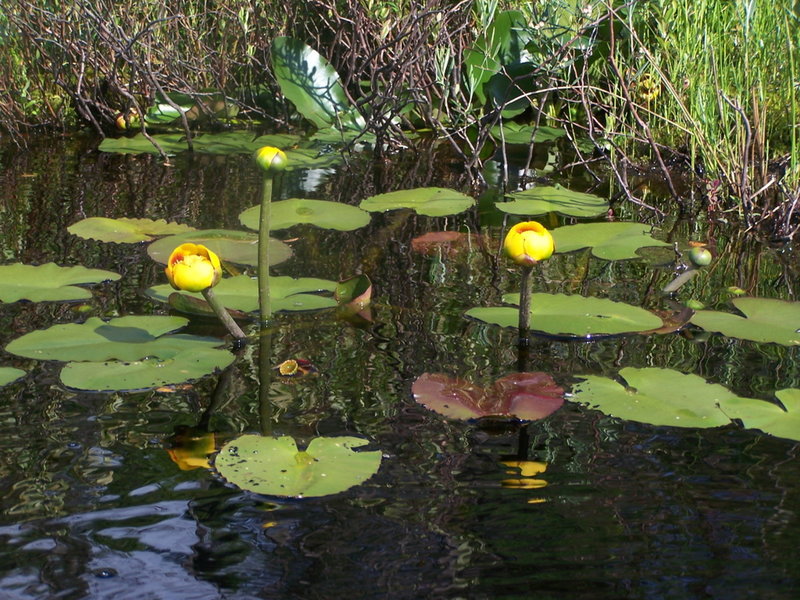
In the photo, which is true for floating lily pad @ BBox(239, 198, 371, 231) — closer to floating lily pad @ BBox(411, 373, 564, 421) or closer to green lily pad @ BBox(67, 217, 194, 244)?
green lily pad @ BBox(67, 217, 194, 244)

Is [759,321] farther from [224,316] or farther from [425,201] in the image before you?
[425,201]

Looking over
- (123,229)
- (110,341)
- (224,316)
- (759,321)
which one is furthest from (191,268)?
(759,321)

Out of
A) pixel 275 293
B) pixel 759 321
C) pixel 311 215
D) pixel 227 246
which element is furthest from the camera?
pixel 311 215

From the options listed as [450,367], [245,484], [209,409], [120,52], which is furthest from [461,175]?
[245,484]

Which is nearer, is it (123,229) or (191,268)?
(191,268)

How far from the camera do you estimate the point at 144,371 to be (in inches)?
72.6

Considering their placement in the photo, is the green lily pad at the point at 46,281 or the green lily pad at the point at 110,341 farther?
the green lily pad at the point at 46,281

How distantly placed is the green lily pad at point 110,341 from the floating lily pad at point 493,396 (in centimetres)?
51

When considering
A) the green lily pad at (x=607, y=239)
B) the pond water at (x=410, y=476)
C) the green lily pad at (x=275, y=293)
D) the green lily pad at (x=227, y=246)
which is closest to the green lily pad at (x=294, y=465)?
the pond water at (x=410, y=476)

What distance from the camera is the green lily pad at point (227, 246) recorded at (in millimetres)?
2570

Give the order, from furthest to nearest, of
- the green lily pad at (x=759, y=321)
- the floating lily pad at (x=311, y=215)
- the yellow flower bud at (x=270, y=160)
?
the floating lily pad at (x=311, y=215), the green lily pad at (x=759, y=321), the yellow flower bud at (x=270, y=160)

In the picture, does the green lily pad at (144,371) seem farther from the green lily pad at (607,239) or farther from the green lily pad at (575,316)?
the green lily pad at (607,239)

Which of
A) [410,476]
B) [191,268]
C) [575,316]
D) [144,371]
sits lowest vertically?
[410,476]

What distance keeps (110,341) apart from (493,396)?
2.68 ft
